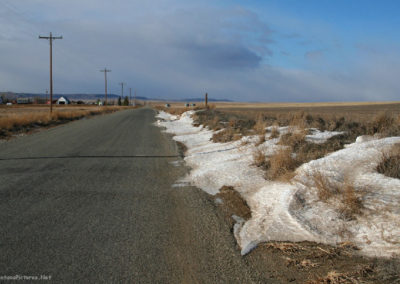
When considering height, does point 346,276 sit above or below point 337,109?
below

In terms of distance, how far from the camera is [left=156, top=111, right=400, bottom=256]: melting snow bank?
13.0 feet

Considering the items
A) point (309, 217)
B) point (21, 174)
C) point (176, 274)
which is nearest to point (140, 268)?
point (176, 274)

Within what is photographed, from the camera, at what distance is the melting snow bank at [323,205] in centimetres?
395

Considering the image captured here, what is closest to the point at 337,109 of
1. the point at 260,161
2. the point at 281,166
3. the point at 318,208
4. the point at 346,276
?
the point at 260,161

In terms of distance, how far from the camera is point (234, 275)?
3.49 metres

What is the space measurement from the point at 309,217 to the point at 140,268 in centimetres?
242

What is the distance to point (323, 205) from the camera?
15.9 ft

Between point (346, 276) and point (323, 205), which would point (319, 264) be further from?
point (323, 205)

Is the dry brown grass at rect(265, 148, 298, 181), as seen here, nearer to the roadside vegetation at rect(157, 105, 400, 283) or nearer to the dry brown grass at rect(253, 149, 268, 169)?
the roadside vegetation at rect(157, 105, 400, 283)

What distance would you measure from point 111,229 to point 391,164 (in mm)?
4415

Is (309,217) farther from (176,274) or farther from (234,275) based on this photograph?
(176,274)

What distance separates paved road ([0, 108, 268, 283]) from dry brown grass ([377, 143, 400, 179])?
2.70 metres

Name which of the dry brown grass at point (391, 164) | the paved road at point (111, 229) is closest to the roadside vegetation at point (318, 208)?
the dry brown grass at point (391, 164)

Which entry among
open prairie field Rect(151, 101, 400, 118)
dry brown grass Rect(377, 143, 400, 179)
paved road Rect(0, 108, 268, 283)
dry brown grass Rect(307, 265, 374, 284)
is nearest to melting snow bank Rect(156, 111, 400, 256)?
dry brown grass Rect(377, 143, 400, 179)
